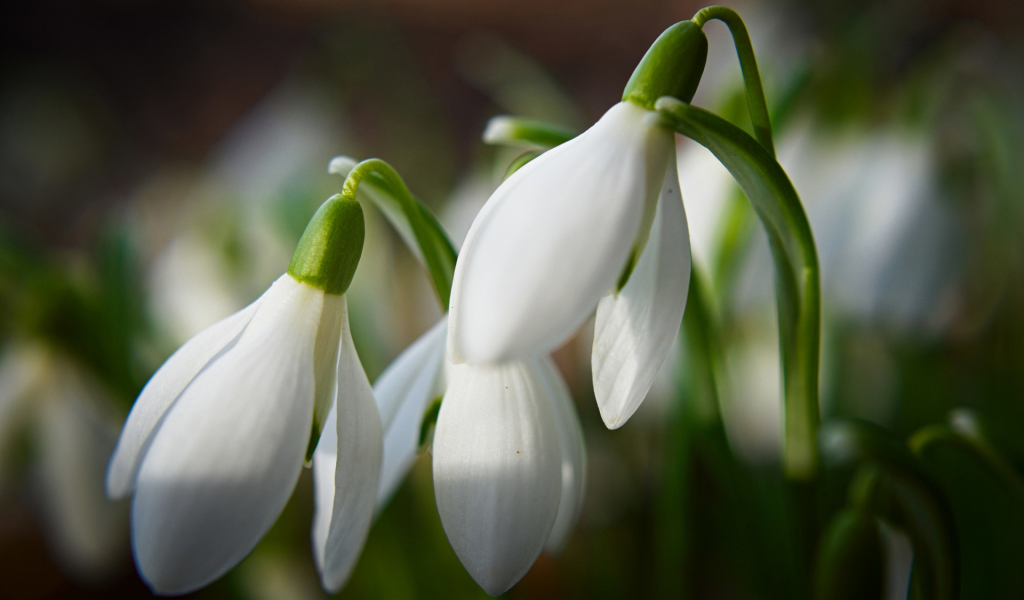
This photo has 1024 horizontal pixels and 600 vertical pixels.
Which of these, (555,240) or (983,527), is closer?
(555,240)

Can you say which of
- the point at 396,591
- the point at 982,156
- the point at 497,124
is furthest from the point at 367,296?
the point at 982,156

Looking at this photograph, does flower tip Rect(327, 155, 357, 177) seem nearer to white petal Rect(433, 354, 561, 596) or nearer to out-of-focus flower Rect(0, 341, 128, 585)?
white petal Rect(433, 354, 561, 596)

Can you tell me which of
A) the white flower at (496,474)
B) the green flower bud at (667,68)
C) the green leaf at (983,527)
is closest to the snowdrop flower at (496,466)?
the white flower at (496,474)

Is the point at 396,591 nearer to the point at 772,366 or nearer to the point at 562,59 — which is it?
the point at 772,366

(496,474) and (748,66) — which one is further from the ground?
(748,66)

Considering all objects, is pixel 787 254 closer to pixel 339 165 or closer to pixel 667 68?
pixel 667 68

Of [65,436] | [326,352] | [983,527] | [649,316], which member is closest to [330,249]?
[326,352]
